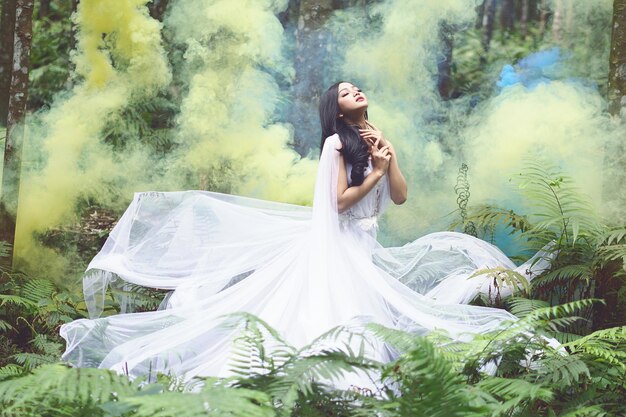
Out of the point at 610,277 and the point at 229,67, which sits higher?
the point at 229,67

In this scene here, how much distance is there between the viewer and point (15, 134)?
23.4 feet

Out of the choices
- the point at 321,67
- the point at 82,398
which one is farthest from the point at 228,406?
the point at 321,67

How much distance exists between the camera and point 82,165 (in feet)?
23.2

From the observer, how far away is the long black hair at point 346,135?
4.99 metres

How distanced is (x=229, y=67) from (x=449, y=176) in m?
1.93

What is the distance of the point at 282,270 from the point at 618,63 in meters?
2.90

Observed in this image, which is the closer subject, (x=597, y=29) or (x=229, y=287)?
(x=229, y=287)

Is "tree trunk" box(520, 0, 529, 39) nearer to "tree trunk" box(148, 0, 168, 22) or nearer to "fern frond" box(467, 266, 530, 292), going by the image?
"fern frond" box(467, 266, 530, 292)

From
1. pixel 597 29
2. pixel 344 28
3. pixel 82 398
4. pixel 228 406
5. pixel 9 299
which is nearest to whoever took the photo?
pixel 228 406

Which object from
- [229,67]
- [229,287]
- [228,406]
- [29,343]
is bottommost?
[29,343]

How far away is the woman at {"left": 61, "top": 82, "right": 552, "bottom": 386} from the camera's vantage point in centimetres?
465

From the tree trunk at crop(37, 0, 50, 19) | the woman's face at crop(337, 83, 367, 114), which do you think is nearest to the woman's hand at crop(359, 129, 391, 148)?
the woman's face at crop(337, 83, 367, 114)

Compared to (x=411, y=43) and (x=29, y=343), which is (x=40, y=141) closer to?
(x=29, y=343)

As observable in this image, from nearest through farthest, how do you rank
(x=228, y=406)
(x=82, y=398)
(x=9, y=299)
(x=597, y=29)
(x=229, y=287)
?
(x=228, y=406) → (x=82, y=398) → (x=229, y=287) → (x=9, y=299) → (x=597, y=29)
